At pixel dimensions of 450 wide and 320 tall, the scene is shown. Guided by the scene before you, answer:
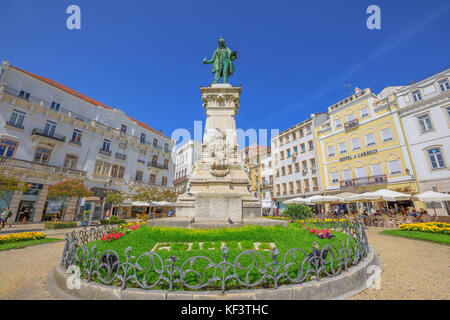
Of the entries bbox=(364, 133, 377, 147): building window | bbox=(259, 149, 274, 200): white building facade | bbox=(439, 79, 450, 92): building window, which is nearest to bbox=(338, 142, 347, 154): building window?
bbox=(364, 133, 377, 147): building window

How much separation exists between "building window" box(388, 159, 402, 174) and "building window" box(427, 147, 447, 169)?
2775 mm

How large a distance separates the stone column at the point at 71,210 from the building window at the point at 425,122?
144 feet

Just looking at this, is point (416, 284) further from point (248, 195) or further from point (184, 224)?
point (184, 224)

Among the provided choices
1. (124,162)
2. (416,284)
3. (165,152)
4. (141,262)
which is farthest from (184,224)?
(165,152)

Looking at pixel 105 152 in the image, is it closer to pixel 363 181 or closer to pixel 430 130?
pixel 363 181

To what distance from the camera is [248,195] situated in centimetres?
906

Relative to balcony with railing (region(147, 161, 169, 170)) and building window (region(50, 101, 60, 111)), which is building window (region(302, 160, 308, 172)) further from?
building window (region(50, 101, 60, 111))

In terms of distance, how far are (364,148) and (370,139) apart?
140 centimetres

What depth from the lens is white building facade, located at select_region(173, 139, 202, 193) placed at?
166 feet

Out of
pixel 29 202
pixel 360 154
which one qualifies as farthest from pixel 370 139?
pixel 29 202

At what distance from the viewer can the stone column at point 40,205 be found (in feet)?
73.0

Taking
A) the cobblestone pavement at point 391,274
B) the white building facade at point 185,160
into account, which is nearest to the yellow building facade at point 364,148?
the cobblestone pavement at point 391,274

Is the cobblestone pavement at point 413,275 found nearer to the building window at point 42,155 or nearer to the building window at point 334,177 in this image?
the building window at point 334,177
